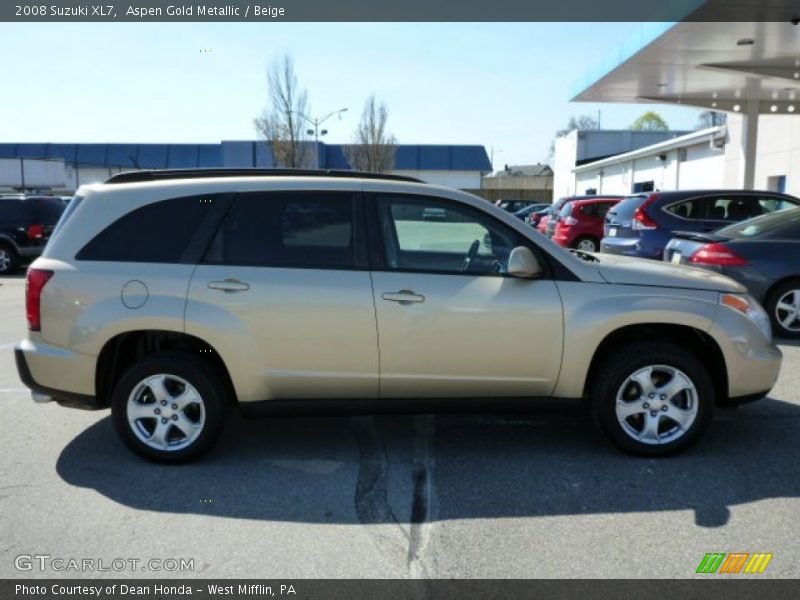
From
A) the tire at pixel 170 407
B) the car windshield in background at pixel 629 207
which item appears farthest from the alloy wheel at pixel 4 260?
the tire at pixel 170 407

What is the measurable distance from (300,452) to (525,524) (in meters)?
1.72

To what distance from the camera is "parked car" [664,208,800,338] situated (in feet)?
26.2

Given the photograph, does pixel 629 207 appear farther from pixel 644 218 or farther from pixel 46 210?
pixel 46 210

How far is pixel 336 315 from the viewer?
4281 millimetres

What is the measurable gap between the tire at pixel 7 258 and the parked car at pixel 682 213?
14038 millimetres

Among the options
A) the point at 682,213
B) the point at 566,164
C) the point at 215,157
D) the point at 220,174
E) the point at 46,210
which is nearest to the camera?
the point at 220,174

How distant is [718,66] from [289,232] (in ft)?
62.3

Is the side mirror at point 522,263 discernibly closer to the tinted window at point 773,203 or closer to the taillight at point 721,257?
the taillight at point 721,257

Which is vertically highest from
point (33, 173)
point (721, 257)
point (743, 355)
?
point (33, 173)

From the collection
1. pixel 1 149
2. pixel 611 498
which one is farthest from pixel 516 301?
pixel 1 149

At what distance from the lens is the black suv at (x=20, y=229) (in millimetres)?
16672

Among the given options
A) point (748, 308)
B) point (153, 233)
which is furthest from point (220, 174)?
point (748, 308)

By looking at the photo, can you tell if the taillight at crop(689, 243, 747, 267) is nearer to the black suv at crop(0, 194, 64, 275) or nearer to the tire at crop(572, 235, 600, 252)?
the tire at crop(572, 235, 600, 252)

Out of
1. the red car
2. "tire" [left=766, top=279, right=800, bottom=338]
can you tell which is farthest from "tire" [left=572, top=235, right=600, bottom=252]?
"tire" [left=766, top=279, right=800, bottom=338]
